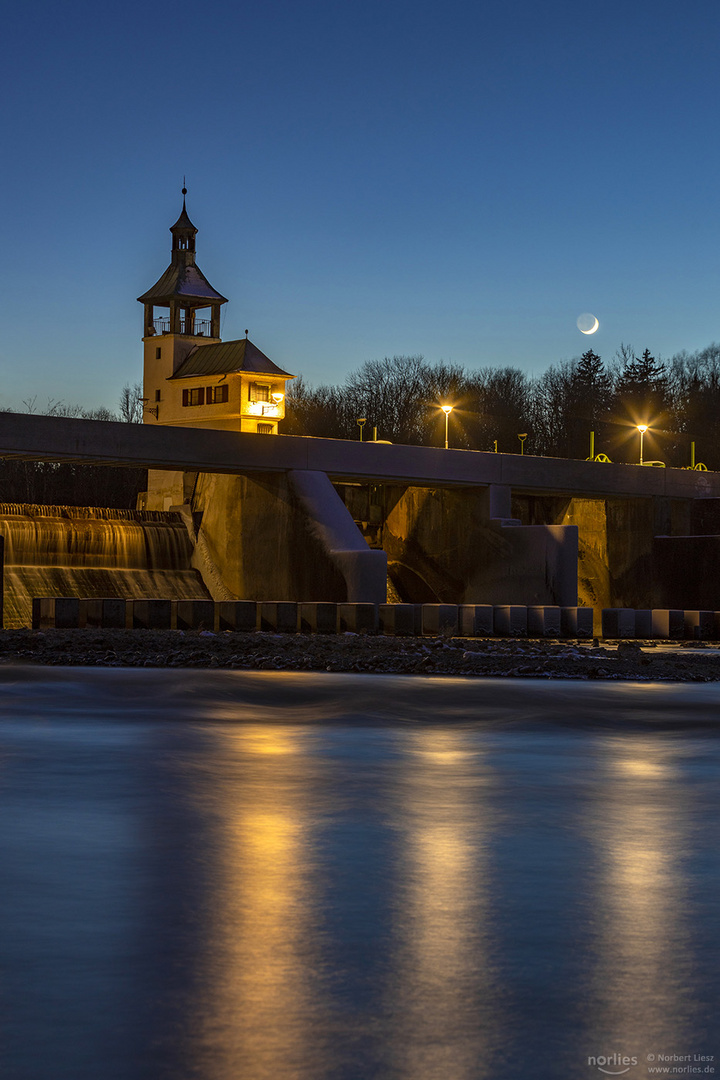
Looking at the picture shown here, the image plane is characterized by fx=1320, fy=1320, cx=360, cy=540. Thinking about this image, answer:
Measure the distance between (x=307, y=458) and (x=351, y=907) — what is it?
33.3 m

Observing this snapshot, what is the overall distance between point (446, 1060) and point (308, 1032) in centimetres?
43

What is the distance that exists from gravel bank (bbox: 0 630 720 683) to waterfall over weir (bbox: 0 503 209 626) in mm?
14813

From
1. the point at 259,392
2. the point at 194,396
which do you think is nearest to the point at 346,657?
the point at 259,392

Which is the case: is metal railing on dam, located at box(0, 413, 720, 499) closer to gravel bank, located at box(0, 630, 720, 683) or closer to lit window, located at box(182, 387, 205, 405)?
gravel bank, located at box(0, 630, 720, 683)

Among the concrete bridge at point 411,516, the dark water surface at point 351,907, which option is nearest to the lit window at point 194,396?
the concrete bridge at point 411,516

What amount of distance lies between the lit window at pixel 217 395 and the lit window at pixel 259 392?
1.32m

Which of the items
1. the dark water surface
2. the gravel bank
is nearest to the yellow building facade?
the gravel bank

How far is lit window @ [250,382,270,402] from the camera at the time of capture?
6581 centimetres

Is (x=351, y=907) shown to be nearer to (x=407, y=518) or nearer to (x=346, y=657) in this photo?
(x=346, y=657)

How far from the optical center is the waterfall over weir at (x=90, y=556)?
38.0m

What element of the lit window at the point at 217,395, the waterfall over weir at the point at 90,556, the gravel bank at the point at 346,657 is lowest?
the gravel bank at the point at 346,657

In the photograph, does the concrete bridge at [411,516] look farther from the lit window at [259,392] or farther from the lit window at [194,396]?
the lit window at [194,396]

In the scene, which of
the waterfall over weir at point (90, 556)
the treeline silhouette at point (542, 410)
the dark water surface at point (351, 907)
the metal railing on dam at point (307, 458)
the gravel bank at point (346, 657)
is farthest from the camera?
the treeline silhouette at point (542, 410)

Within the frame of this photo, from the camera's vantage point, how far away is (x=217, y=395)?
66.4 metres
